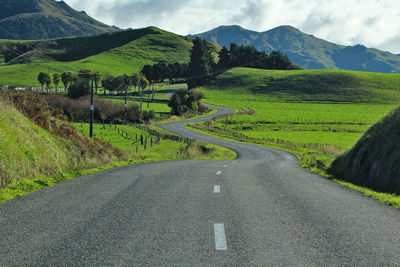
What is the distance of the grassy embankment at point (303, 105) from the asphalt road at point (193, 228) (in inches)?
563

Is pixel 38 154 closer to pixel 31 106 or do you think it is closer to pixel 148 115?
pixel 31 106

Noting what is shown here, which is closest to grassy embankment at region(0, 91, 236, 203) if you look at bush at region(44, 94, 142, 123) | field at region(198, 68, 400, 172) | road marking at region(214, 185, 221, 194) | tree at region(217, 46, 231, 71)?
road marking at region(214, 185, 221, 194)

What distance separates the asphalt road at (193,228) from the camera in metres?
5.16

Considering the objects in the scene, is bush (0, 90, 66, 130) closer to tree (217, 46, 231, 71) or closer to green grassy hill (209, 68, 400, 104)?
green grassy hill (209, 68, 400, 104)

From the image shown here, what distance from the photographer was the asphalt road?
5.16 meters

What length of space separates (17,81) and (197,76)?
91443 mm

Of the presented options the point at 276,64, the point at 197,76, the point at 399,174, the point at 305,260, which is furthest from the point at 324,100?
the point at 305,260

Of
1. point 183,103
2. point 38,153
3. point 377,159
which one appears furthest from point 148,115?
point 377,159

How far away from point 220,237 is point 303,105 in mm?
121451

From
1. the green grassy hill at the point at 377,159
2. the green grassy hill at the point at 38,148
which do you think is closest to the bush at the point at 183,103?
the green grassy hill at the point at 38,148

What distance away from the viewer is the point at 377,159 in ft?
47.3

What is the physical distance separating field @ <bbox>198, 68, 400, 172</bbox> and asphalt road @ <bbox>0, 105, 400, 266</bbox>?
32.5 metres

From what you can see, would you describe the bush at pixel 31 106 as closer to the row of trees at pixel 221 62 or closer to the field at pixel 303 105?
the field at pixel 303 105

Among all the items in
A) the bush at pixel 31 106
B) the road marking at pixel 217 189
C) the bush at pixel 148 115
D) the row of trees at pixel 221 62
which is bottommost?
the bush at pixel 148 115
